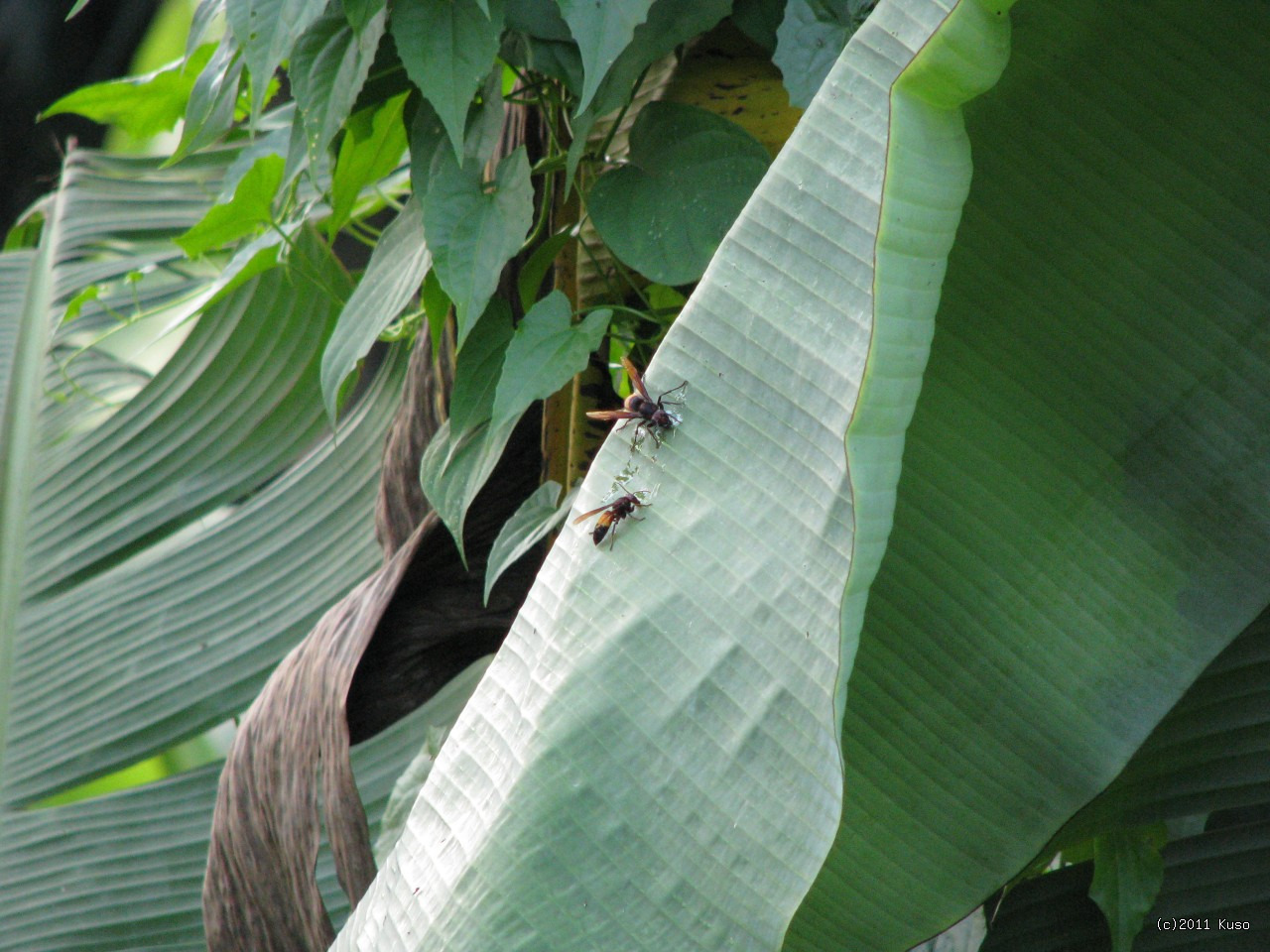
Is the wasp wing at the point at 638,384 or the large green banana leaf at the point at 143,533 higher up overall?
the wasp wing at the point at 638,384

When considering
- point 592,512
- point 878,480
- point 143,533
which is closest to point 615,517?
point 592,512

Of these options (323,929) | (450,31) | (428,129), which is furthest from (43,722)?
(450,31)

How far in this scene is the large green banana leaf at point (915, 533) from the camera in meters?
0.43

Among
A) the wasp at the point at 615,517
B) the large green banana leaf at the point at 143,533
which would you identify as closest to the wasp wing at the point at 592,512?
the wasp at the point at 615,517

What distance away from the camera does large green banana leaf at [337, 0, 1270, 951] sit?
0.43 m

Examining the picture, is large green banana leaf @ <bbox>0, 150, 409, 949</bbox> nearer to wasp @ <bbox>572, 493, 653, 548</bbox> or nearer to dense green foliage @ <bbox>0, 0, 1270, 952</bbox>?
dense green foliage @ <bbox>0, 0, 1270, 952</bbox>

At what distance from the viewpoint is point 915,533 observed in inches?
21.5

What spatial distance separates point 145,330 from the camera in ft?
6.97

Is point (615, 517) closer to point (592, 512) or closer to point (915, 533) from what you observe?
point (592, 512)

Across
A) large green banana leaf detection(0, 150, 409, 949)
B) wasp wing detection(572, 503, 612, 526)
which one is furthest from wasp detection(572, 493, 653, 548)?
large green banana leaf detection(0, 150, 409, 949)

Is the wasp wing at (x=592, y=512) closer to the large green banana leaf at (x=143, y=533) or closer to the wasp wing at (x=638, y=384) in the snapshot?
the wasp wing at (x=638, y=384)

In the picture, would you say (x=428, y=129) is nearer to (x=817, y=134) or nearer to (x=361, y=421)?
(x=817, y=134)

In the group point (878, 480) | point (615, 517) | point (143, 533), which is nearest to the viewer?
point (878, 480)

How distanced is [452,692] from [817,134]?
0.92 meters
